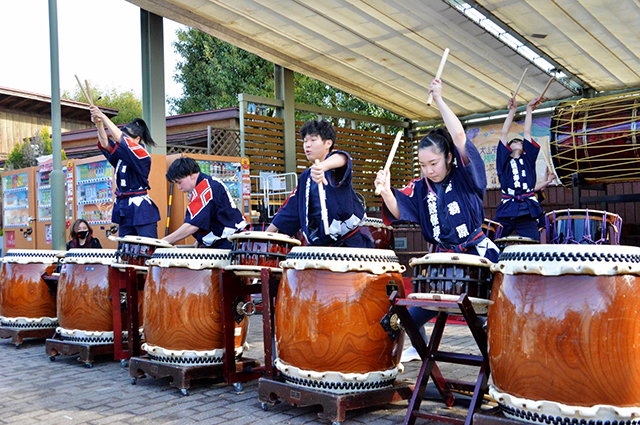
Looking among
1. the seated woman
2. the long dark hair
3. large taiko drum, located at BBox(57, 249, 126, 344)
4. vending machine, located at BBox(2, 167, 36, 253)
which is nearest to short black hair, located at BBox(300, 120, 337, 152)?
large taiko drum, located at BBox(57, 249, 126, 344)

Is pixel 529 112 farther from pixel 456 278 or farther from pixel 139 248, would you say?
pixel 139 248

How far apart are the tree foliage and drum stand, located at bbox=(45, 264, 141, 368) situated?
10486 mm

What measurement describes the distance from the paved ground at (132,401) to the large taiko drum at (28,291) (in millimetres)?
842

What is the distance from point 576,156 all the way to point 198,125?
34.9 ft

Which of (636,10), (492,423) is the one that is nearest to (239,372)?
(492,423)

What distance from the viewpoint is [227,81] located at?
691 inches

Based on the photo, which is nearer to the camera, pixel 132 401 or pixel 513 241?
pixel 132 401

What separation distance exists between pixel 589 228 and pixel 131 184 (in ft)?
11.5

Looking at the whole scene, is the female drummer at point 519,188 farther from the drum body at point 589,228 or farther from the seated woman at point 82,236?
the seated woman at point 82,236

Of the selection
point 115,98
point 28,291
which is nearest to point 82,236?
point 28,291

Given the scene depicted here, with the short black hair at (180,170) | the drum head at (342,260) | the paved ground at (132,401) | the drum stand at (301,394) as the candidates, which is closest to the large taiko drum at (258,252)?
the drum stand at (301,394)

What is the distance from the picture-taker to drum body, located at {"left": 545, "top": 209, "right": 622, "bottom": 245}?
3.70 metres

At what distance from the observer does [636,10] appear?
6301mm

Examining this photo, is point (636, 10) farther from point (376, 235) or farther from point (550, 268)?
point (550, 268)
